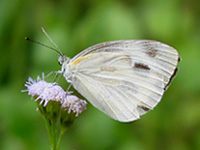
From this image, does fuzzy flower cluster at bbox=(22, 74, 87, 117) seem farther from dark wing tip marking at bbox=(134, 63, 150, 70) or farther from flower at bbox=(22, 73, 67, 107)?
dark wing tip marking at bbox=(134, 63, 150, 70)

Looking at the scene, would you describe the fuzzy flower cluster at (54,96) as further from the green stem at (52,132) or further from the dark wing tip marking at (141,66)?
the dark wing tip marking at (141,66)

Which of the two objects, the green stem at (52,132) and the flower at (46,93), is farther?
the flower at (46,93)

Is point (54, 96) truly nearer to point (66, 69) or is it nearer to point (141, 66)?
point (66, 69)

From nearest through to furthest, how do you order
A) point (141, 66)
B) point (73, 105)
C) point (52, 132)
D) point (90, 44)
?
point (52, 132), point (73, 105), point (141, 66), point (90, 44)

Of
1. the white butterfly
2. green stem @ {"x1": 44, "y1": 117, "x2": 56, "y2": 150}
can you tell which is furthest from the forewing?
green stem @ {"x1": 44, "y1": 117, "x2": 56, "y2": 150}

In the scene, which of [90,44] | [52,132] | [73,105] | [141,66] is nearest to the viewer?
[52,132]

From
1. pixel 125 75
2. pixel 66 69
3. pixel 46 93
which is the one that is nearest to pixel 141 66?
pixel 125 75

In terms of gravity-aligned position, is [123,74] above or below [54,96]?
below

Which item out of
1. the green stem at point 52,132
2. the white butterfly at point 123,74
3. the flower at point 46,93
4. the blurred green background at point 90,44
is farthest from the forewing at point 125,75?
the blurred green background at point 90,44
